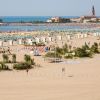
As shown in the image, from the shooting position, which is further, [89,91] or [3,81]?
[3,81]

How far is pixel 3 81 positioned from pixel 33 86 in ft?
4.24

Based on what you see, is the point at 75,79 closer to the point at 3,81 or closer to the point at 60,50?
the point at 3,81

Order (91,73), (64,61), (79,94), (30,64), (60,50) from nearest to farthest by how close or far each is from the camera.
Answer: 1. (79,94)
2. (91,73)
3. (30,64)
4. (64,61)
5. (60,50)

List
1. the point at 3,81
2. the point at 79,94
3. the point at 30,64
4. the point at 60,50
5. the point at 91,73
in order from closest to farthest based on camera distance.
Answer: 1. the point at 79,94
2. the point at 3,81
3. the point at 91,73
4. the point at 30,64
5. the point at 60,50

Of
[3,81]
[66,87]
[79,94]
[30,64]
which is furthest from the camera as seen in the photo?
[30,64]

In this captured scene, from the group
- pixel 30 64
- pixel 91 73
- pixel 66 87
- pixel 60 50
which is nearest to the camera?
pixel 66 87

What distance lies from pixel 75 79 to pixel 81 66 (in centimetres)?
331

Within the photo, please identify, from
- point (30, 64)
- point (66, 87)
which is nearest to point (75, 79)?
point (66, 87)

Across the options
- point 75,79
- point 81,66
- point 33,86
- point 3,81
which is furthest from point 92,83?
point 81,66

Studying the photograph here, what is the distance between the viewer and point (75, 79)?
13.1 metres

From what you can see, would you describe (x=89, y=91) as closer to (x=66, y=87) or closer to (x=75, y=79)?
(x=66, y=87)

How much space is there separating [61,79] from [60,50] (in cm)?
811

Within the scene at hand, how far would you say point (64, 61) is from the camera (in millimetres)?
17734

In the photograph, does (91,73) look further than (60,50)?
No
